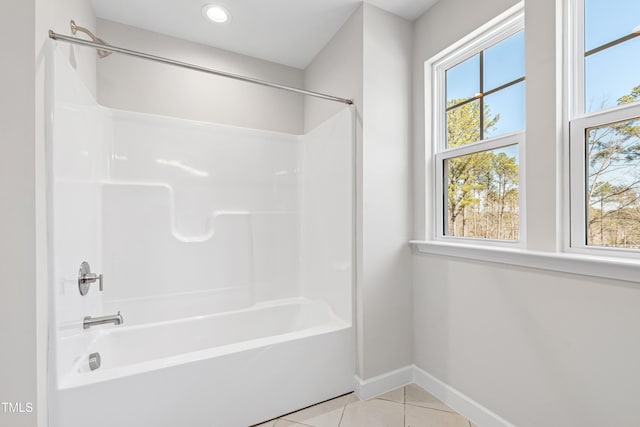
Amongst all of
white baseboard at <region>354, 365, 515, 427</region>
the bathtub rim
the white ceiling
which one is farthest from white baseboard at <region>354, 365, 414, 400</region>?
the white ceiling

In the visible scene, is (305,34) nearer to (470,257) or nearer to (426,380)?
(470,257)

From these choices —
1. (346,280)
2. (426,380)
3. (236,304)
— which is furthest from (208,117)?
(426,380)

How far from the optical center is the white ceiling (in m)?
1.81

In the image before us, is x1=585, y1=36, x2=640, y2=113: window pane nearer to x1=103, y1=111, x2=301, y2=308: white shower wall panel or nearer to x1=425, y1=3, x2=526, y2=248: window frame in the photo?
x1=425, y1=3, x2=526, y2=248: window frame

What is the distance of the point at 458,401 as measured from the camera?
62.2 inches

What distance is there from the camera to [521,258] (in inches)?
50.8

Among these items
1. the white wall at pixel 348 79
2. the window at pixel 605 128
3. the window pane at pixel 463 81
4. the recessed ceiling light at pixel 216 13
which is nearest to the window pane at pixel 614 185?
the window at pixel 605 128

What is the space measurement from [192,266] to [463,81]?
7.44 ft

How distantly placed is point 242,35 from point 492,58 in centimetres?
173

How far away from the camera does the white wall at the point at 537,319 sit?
1.04 meters

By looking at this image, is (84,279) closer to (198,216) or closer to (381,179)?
(198,216)

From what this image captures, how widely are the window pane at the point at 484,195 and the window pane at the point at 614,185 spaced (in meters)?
0.29

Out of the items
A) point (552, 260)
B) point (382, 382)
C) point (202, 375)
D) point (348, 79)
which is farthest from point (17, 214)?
point (552, 260)

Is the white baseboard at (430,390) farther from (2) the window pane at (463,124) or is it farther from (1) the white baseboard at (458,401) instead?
(2) the window pane at (463,124)
